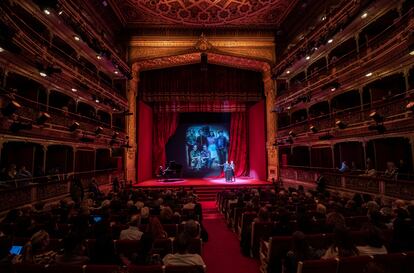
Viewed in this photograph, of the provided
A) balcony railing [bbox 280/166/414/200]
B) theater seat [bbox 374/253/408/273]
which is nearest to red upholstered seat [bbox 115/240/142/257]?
theater seat [bbox 374/253/408/273]

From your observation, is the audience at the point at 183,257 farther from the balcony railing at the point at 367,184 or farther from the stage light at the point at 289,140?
the stage light at the point at 289,140

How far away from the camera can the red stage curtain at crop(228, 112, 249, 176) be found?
Answer: 20.2m

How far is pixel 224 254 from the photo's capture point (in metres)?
5.60

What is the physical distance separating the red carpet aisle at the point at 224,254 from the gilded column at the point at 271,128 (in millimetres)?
8712

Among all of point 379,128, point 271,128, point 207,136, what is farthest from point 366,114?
point 207,136

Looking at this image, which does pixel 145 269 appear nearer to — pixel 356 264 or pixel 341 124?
pixel 356 264

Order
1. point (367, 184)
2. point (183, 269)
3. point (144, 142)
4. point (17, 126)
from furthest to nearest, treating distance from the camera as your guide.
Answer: point (144, 142) → point (367, 184) → point (17, 126) → point (183, 269)

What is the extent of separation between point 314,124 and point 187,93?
29.7ft

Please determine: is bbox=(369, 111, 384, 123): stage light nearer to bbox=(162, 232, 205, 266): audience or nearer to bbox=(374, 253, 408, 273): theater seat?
bbox=(374, 253, 408, 273): theater seat

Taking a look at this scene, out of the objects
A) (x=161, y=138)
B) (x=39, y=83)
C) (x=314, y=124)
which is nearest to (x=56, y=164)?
(x=39, y=83)

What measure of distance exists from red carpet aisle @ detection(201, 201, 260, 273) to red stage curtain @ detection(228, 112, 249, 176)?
474 inches

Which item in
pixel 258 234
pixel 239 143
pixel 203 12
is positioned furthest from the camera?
pixel 239 143

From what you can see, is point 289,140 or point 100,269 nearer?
point 100,269

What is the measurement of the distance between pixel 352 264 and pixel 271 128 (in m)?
14.6
